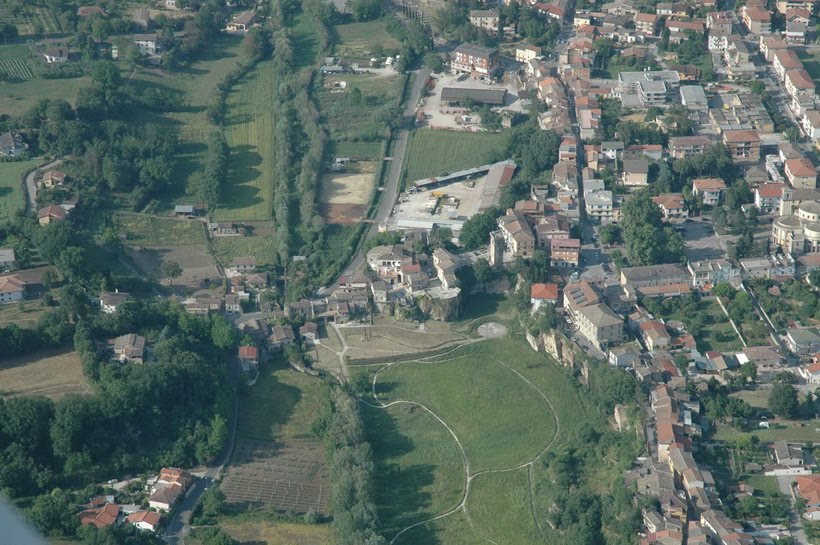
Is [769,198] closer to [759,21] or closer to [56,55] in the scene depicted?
[759,21]

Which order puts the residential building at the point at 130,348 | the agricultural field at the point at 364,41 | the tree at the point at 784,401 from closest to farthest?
the tree at the point at 784,401
the residential building at the point at 130,348
the agricultural field at the point at 364,41

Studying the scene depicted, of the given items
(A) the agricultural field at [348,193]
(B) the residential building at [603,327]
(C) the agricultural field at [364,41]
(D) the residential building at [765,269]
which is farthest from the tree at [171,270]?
(C) the agricultural field at [364,41]

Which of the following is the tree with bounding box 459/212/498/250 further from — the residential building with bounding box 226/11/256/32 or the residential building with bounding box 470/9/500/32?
the residential building with bounding box 226/11/256/32

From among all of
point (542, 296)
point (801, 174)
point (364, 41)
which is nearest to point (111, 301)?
point (542, 296)

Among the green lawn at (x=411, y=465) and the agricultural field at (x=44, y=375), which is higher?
the agricultural field at (x=44, y=375)

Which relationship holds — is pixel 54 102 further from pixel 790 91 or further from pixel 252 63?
pixel 790 91

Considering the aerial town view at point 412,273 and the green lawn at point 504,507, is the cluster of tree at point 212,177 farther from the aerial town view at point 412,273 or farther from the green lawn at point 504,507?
the green lawn at point 504,507
